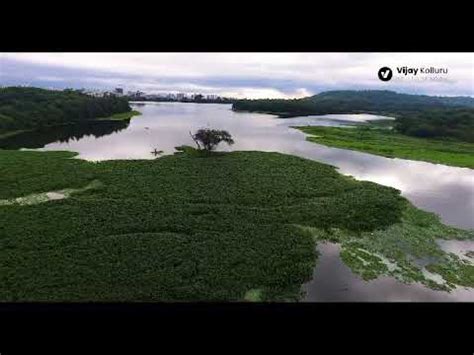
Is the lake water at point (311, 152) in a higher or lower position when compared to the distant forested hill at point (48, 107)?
lower

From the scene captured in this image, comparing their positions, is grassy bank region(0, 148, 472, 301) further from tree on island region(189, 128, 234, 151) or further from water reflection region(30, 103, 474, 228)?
tree on island region(189, 128, 234, 151)

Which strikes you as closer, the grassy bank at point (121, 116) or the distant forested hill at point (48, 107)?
the distant forested hill at point (48, 107)

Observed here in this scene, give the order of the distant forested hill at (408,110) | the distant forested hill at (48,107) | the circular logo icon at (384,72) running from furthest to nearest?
the distant forested hill at (48,107), the distant forested hill at (408,110), the circular logo icon at (384,72)

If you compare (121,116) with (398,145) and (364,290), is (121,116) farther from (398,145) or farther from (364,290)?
(364,290)

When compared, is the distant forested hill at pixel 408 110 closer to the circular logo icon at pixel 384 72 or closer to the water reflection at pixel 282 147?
the water reflection at pixel 282 147

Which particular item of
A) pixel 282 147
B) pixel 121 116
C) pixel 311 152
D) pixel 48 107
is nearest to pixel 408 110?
pixel 311 152

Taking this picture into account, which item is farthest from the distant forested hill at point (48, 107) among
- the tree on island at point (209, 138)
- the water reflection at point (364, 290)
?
the water reflection at point (364, 290)

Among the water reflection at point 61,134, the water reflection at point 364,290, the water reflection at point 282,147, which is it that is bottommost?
the water reflection at point 364,290
